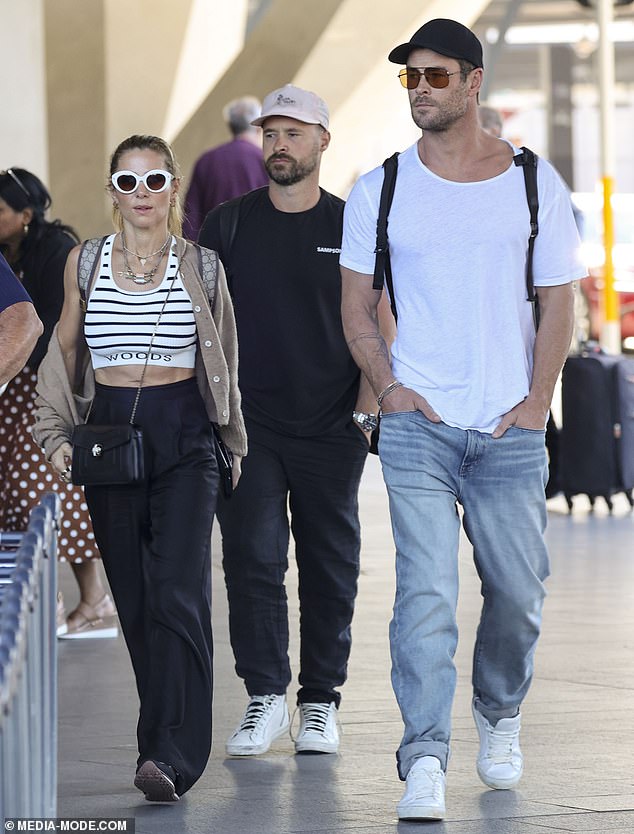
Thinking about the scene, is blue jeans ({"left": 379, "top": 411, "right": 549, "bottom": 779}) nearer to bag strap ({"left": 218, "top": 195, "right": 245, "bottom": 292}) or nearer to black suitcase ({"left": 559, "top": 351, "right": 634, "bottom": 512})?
bag strap ({"left": 218, "top": 195, "right": 245, "bottom": 292})

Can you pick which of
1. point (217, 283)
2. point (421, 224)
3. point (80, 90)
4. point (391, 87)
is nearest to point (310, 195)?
A: point (217, 283)

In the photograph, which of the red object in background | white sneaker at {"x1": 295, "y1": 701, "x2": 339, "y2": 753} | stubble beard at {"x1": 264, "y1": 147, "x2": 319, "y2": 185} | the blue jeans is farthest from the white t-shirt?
the red object in background

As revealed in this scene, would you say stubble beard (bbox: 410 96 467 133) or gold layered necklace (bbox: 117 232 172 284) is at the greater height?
stubble beard (bbox: 410 96 467 133)

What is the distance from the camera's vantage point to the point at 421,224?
5469 millimetres

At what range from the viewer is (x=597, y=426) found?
1273cm

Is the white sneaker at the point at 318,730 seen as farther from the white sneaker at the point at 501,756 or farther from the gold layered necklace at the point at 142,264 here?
the gold layered necklace at the point at 142,264

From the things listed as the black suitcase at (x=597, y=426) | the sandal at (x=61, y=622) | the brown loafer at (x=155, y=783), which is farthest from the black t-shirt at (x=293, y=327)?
the black suitcase at (x=597, y=426)

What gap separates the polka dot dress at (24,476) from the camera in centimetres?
864

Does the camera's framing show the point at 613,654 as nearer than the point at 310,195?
No

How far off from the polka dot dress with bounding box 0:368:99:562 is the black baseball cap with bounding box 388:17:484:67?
3.52 m

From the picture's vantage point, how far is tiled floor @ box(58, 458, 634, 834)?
211 inches

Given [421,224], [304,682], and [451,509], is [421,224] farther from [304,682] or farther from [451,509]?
[304,682]

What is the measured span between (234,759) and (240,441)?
1078 millimetres

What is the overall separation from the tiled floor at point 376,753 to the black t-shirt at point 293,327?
3.76ft
